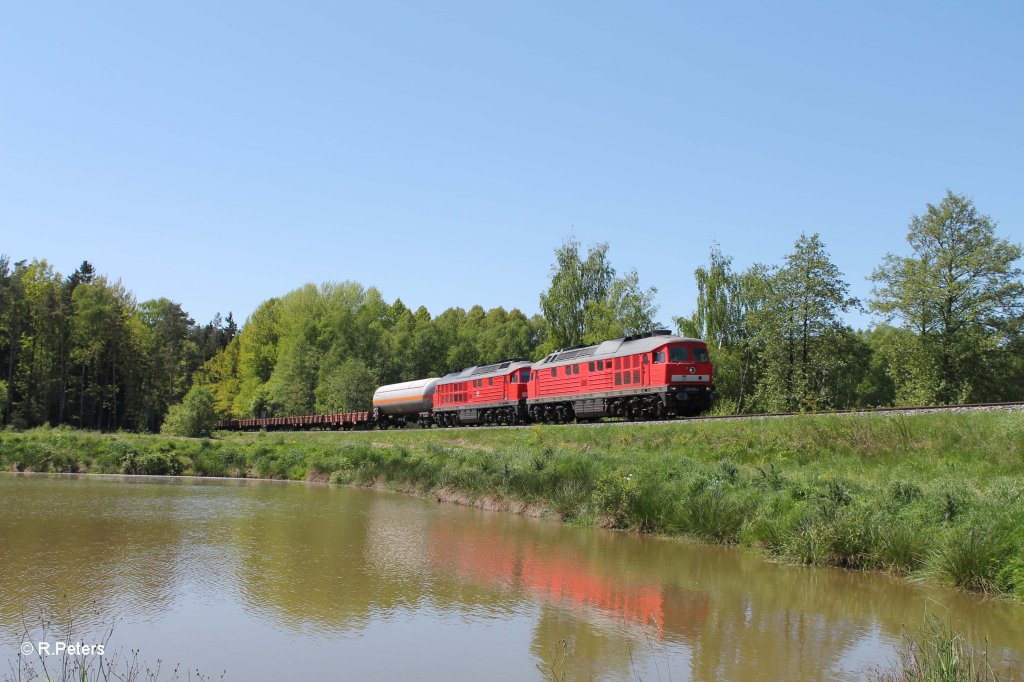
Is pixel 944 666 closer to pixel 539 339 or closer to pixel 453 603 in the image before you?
pixel 453 603

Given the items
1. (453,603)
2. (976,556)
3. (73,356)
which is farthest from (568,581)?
(73,356)

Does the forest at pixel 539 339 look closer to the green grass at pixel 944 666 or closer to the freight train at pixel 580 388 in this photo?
the freight train at pixel 580 388

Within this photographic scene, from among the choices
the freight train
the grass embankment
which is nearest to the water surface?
the grass embankment

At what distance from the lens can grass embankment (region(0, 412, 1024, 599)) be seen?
14.5m

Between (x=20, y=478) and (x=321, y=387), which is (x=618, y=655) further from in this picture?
(x=321, y=387)

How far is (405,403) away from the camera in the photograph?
201ft

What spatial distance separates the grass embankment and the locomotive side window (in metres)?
4.19

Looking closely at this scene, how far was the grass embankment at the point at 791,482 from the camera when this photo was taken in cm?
1454

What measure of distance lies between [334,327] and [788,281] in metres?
62.6

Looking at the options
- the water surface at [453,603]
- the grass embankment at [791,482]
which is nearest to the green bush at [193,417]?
the grass embankment at [791,482]

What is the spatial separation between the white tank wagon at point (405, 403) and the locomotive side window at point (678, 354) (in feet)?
93.3

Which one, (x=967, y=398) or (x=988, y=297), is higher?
(x=988, y=297)

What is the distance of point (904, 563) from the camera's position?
14.8 metres

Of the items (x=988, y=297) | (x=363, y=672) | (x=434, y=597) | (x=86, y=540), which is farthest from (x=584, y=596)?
(x=988, y=297)
